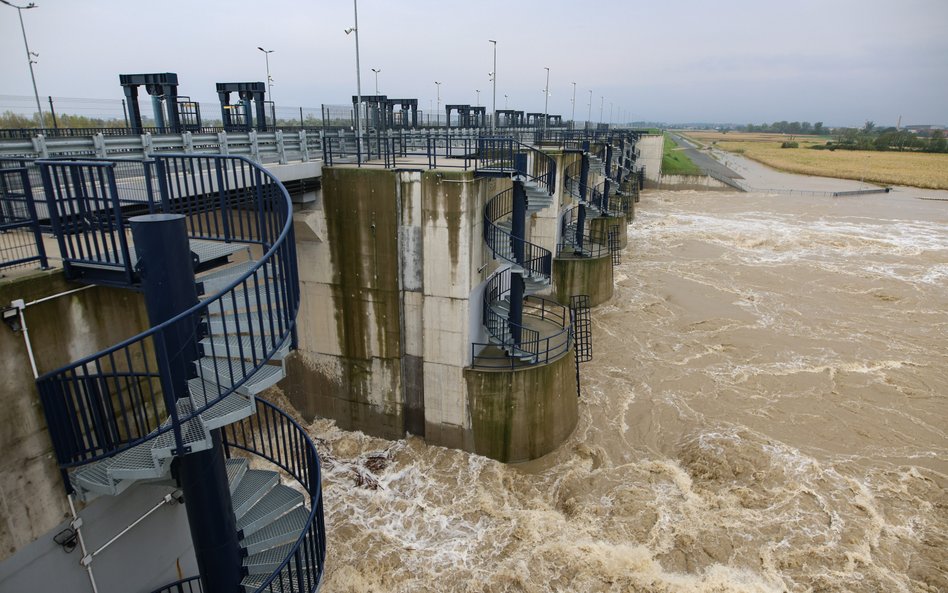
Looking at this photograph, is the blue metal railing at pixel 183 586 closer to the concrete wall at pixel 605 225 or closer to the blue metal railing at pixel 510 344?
the blue metal railing at pixel 510 344

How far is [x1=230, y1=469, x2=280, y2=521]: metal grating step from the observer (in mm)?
6525

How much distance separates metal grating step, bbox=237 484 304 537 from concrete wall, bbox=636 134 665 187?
63.8m

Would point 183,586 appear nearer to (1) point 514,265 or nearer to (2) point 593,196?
(1) point 514,265

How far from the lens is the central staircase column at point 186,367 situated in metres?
4.59

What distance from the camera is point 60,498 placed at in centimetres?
545

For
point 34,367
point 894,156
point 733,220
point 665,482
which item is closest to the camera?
point 34,367

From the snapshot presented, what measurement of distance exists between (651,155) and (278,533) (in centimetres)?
6631

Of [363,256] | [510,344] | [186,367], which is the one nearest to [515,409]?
[510,344]

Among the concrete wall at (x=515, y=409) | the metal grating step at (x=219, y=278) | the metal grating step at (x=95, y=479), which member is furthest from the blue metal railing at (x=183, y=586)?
the concrete wall at (x=515, y=409)

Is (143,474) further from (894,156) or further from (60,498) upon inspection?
(894,156)

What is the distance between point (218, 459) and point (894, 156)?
133 metres

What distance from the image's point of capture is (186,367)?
16.6ft

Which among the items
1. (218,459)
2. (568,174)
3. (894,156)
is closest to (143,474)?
(218,459)

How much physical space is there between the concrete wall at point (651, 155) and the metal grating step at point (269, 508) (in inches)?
2512
